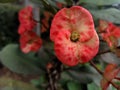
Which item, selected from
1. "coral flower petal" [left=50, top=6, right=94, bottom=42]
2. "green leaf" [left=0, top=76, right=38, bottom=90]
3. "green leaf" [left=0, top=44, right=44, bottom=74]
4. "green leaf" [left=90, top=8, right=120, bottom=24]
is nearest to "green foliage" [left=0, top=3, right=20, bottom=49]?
"green leaf" [left=0, top=44, right=44, bottom=74]

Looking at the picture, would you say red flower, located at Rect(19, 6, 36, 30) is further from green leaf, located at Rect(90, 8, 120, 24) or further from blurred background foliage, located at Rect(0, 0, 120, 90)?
green leaf, located at Rect(90, 8, 120, 24)

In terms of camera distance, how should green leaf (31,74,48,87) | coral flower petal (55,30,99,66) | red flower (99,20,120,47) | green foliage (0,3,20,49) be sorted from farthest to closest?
green foliage (0,3,20,49)
green leaf (31,74,48,87)
red flower (99,20,120,47)
coral flower petal (55,30,99,66)

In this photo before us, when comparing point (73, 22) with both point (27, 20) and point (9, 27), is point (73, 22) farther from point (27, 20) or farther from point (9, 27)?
point (9, 27)

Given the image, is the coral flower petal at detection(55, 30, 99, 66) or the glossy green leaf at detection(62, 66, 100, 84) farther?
the glossy green leaf at detection(62, 66, 100, 84)

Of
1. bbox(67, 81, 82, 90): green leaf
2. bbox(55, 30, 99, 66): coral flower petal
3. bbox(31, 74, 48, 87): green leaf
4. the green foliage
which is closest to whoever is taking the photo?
bbox(55, 30, 99, 66): coral flower petal

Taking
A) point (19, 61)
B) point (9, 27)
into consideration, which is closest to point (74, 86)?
point (19, 61)

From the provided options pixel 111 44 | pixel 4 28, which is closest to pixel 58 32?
pixel 111 44
